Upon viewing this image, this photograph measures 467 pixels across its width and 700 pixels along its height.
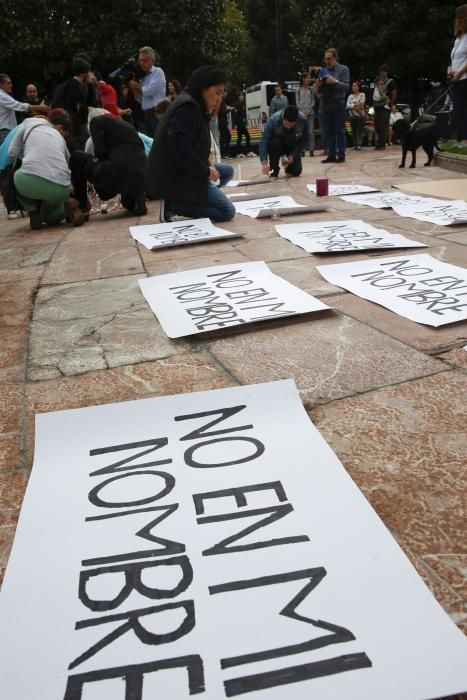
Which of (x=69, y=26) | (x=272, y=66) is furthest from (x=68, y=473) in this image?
(x=272, y=66)

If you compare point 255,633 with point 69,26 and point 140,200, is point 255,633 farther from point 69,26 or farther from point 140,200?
point 69,26

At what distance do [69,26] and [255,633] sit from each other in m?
17.4

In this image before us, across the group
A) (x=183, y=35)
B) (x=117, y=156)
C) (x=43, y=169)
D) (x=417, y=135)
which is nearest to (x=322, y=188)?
(x=117, y=156)

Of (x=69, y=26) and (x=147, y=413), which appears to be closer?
(x=147, y=413)

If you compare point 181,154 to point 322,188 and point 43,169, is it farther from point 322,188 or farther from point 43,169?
point 322,188

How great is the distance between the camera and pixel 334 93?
901 centimetres

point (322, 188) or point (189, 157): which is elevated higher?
point (189, 157)

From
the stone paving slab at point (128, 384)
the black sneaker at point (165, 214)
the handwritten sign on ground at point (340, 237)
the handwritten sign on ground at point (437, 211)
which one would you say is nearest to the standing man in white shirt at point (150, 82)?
the black sneaker at point (165, 214)

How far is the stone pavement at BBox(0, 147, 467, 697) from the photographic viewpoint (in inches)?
50.5

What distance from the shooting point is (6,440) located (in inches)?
65.9

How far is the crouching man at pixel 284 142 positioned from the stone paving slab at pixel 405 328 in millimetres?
5772

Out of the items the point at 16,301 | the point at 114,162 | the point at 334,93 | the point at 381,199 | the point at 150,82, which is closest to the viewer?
the point at 16,301

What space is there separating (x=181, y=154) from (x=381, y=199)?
5.99 feet

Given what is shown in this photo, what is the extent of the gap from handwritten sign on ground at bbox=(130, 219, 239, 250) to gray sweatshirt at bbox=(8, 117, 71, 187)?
1030 mm
